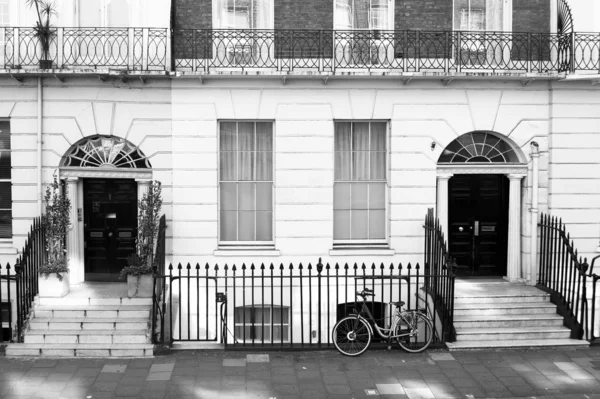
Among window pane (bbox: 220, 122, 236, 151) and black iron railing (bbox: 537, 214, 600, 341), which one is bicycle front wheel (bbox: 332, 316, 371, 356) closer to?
black iron railing (bbox: 537, 214, 600, 341)

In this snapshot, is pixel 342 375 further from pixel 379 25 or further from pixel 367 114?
pixel 379 25

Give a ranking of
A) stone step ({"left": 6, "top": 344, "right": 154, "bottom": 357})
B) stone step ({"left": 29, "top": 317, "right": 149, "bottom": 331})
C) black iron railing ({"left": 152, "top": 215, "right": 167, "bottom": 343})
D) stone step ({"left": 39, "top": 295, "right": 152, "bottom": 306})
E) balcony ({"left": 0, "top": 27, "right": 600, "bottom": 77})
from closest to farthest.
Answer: stone step ({"left": 6, "top": 344, "right": 154, "bottom": 357}), black iron railing ({"left": 152, "top": 215, "right": 167, "bottom": 343}), stone step ({"left": 29, "top": 317, "right": 149, "bottom": 331}), stone step ({"left": 39, "top": 295, "right": 152, "bottom": 306}), balcony ({"left": 0, "top": 27, "right": 600, "bottom": 77})

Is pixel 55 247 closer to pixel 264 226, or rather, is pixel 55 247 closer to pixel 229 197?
pixel 229 197

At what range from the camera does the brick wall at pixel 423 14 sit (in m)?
13.2

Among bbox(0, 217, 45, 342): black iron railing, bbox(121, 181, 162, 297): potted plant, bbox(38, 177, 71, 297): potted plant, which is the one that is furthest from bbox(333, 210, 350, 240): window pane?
bbox(0, 217, 45, 342): black iron railing

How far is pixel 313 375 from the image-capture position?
9.81m

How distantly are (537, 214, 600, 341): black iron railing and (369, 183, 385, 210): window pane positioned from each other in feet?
10.1

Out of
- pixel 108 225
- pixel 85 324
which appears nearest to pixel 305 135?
pixel 108 225

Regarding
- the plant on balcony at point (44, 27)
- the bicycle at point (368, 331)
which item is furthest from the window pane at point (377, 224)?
the plant on balcony at point (44, 27)

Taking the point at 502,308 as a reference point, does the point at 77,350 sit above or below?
below

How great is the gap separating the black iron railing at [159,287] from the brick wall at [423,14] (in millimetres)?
5987

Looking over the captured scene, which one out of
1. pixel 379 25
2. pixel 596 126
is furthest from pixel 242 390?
pixel 596 126

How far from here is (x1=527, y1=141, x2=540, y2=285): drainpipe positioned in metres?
13.0

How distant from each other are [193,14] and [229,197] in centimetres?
360
